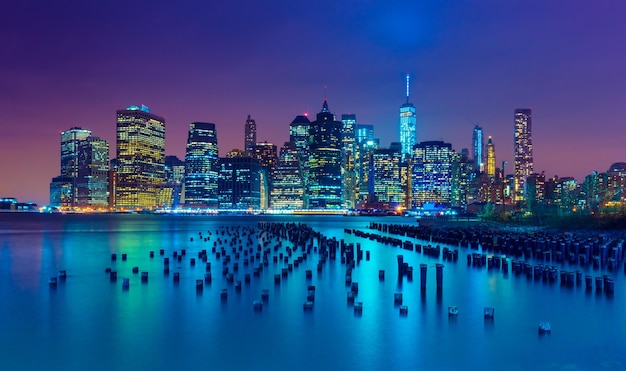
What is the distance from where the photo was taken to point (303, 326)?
23359 mm

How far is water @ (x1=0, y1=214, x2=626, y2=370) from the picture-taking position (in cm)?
1856

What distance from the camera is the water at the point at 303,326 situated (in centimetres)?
1856

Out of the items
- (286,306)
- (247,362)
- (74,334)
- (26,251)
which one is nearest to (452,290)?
(286,306)

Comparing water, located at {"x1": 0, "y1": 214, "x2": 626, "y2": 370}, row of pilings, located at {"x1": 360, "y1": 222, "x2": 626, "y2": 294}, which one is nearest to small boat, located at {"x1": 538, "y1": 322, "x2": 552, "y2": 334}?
water, located at {"x1": 0, "y1": 214, "x2": 626, "y2": 370}

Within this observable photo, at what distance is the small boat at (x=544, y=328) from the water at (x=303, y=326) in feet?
1.43

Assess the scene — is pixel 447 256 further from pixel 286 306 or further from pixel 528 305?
pixel 286 306

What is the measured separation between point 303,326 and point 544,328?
9.31m

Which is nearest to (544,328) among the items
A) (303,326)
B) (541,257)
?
(303,326)

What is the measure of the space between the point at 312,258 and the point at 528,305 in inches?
960

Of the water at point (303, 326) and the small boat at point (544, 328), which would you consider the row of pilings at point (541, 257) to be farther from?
the small boat at point (544, 328)

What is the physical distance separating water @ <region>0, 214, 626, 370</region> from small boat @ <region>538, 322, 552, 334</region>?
44cm

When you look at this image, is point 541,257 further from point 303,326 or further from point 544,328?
point 303,326

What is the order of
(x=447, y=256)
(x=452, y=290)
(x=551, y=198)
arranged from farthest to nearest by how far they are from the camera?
(x=551, y=198), (x=447, y=256), (x=452, y=290)

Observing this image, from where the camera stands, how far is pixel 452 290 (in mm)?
31906
